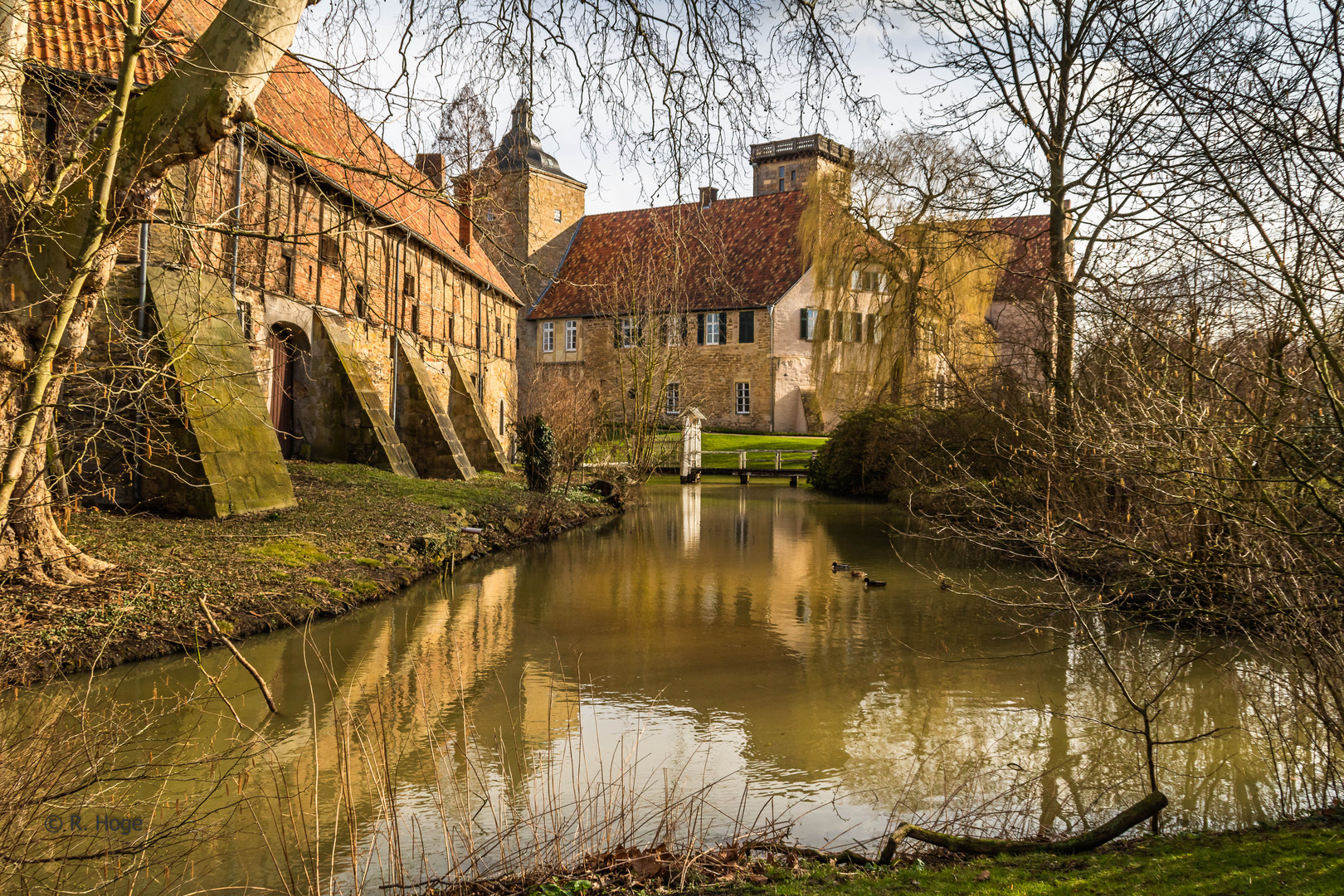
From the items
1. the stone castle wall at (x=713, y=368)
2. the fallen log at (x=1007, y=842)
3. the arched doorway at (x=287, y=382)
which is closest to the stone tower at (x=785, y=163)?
the stone castle wall at (x=713, y=368)

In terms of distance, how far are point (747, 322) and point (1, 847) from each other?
125ft

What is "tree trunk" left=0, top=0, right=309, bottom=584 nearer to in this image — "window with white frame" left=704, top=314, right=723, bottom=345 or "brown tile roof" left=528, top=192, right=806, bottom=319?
"brown tile roof" left=528, top=192, right=806, bottom=319

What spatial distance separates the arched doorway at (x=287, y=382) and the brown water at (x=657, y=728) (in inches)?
299

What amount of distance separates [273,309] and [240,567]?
27.4 ft

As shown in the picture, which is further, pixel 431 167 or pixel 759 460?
pixel 759 460

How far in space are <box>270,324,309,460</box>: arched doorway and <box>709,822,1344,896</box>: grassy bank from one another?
14681 millimetres

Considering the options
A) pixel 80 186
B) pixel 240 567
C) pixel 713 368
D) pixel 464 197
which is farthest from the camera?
pixel 713 368

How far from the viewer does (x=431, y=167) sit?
635 centimetres

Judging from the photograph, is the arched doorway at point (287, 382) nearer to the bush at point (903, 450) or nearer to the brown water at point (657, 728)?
the brown water at point (657, 728)

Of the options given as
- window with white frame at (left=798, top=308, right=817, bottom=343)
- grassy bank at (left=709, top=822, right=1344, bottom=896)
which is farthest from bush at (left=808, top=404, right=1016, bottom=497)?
window with white frame at (left=798, top=308, right=817, bottom=343)

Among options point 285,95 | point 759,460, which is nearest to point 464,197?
point 285,95

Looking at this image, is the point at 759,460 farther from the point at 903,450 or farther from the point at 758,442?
the point at 903,450

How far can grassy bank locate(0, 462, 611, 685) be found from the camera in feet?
20.6

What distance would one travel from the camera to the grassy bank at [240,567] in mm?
6285
